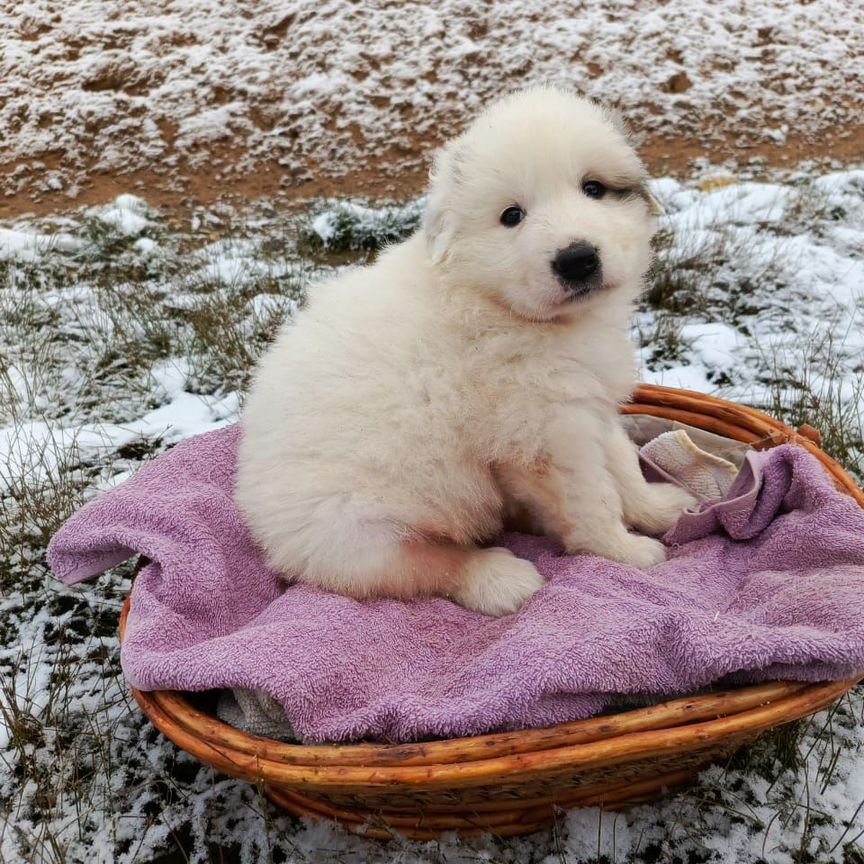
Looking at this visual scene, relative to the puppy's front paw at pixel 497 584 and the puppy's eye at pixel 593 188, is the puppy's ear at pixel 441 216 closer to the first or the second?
the puppy's eye at pixel 593 188

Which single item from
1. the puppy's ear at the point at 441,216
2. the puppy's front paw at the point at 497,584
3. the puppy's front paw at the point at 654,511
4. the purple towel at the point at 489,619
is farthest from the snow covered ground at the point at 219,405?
the puppy's ear at the point at 441,216

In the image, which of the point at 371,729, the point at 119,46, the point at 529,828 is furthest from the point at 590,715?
the point at 119,46

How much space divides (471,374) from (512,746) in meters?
0.90

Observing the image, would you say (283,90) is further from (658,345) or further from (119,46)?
(658,345)

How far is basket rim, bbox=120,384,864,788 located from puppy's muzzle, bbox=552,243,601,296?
3.05 ft

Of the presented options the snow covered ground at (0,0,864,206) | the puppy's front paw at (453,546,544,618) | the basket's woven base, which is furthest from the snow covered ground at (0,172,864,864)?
the snow covered ground at (0,0,864,206)

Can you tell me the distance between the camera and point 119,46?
7.07 m

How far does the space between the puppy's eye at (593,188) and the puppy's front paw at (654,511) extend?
97 centimetres

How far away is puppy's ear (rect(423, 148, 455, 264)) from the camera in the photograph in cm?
200

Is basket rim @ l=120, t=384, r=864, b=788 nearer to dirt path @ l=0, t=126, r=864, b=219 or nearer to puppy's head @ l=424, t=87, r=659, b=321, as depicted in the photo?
puppy's head @ l=424, t=87, r=659, b=321

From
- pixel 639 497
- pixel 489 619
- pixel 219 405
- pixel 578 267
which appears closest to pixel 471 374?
pixel 578 267

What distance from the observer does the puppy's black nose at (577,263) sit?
1.84 m

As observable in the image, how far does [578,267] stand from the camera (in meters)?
1.86

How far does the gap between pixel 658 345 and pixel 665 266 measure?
61cm
